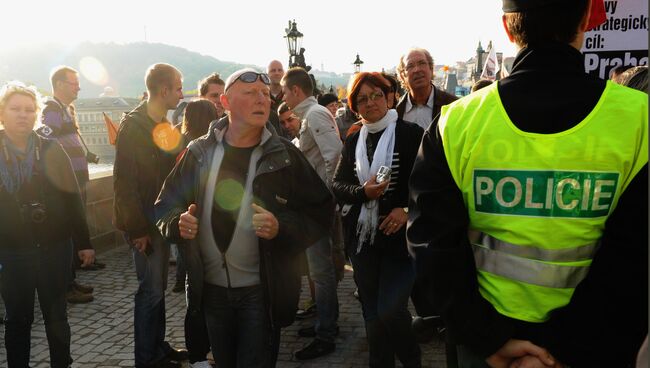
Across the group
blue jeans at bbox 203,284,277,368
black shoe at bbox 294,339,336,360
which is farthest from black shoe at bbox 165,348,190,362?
blue jeans at bbox 203,284,277,368

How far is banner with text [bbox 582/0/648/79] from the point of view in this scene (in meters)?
3.73

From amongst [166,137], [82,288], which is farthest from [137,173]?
[82,288]

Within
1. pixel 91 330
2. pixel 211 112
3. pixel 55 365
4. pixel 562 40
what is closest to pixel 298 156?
pixel 562 40

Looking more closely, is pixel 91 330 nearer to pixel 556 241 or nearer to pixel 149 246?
pixel 149 246

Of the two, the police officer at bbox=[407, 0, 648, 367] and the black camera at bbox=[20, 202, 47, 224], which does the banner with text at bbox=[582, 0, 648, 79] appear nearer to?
the police officer at bbox=[407, 0, 648, 367]

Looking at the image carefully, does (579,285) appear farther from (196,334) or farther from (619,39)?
(619,39)

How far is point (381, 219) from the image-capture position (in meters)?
3.30

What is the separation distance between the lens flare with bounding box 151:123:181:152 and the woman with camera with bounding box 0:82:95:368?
0.66 metres

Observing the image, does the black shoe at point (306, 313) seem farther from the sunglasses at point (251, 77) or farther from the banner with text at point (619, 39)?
the banner with text at point (619, 39)

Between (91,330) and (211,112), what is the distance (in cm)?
246

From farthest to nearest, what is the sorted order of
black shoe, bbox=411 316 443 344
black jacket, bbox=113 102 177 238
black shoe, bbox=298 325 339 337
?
black shoe, bbox=298 325 339 337 < black shoe, bbox=411 316 443 344 < black jacket, bbox=113 102 177 238

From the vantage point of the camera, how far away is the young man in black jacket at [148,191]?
3.71 metres

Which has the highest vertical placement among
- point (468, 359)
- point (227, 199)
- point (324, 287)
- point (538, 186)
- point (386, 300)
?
point (538, 186)

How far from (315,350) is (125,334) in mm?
1951
